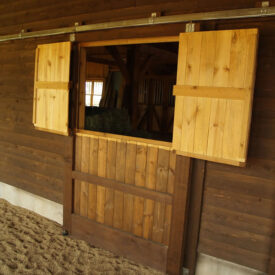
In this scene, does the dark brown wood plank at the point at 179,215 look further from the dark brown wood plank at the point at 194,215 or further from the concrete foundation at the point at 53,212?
the concrete foundation at the point at 53,212

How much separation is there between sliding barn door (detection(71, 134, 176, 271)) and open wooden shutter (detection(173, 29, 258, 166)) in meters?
0.41

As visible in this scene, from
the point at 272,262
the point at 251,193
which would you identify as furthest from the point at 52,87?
the point at 272,262

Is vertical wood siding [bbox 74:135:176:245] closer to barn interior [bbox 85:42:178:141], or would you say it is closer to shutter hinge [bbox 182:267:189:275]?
shutter hinge [bbox 182:267:189:275]

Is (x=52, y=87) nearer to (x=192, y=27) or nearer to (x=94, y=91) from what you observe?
(x=192, y=27)

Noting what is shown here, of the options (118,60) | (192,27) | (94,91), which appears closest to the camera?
(192,27)

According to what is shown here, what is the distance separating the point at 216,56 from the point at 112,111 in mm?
2540

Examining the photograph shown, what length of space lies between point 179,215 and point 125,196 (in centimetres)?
65

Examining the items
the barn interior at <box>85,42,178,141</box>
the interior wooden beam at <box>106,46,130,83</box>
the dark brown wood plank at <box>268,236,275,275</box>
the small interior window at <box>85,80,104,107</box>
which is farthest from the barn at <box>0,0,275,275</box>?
the small interior window at <box>85,80,104,107</box>

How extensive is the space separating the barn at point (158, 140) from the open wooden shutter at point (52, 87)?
2cm

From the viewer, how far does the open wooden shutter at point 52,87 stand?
3227 millimetres

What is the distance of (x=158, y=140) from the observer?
3170mm

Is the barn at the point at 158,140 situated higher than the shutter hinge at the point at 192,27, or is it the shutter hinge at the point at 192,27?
the shutter hinge at the point at 192,27

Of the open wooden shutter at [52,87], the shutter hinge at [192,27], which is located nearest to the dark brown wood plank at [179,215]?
the shutter hinge at [192,27]

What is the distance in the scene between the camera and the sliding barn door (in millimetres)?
2889
